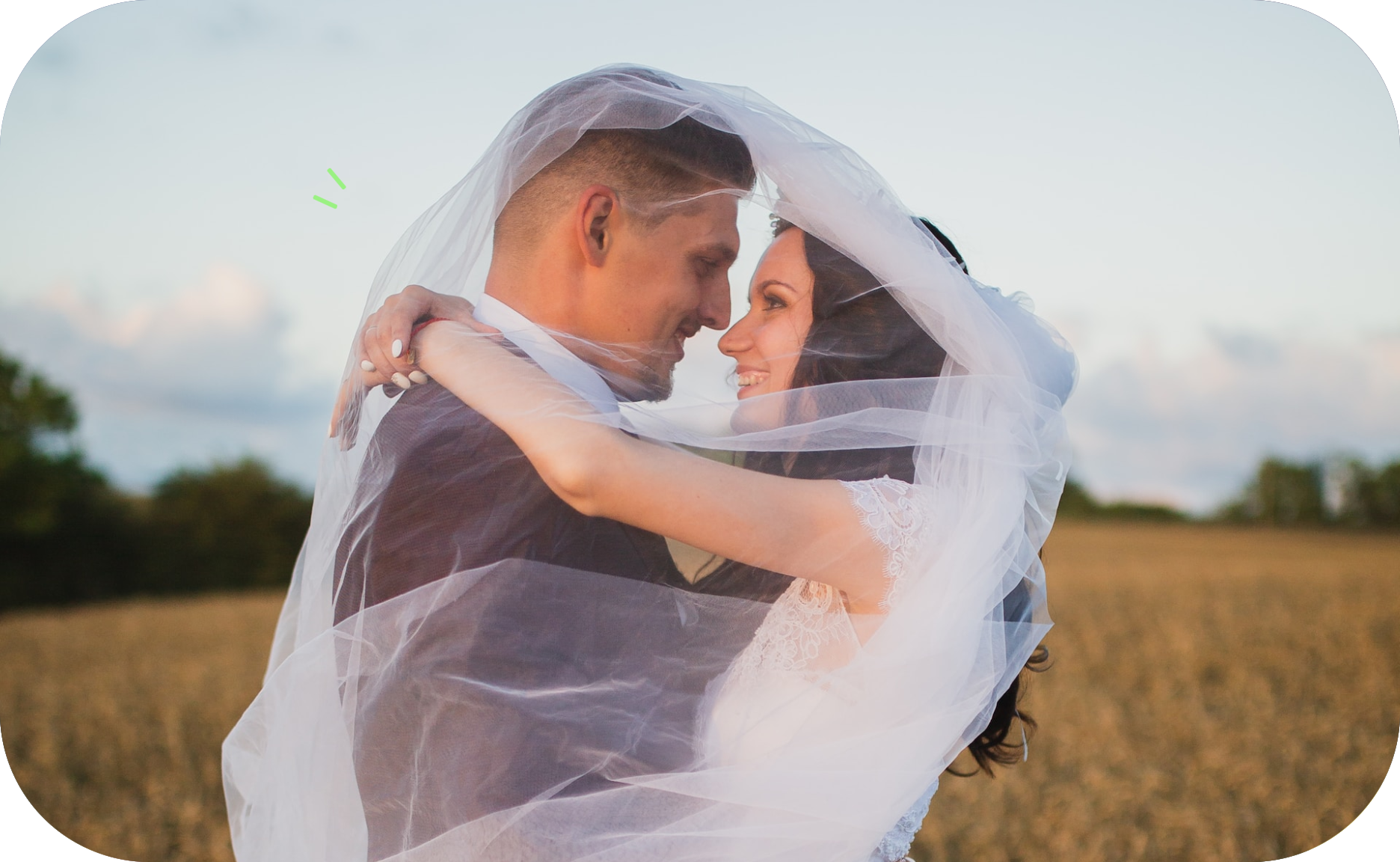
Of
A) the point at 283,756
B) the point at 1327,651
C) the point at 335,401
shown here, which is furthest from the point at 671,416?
the point at 1327,651

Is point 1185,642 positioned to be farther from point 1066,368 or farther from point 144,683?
point 144,683

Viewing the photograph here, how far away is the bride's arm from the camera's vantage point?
1892mm

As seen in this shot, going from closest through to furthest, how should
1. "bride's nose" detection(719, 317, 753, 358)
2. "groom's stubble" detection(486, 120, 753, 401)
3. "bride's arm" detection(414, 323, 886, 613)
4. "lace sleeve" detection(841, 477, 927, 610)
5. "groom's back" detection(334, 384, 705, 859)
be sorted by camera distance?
"bride's arm" detection(414, 323, 886, 613)
"groom's back" detection(334, 384, 705, 859)
"lace sleeve" detection(841, 477, 927, 610)
"groom's stubble" detection(486, 120, 753, 401)
"bride's nose" detection(719, 317, 753, 358)

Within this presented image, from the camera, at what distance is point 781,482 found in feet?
6.74

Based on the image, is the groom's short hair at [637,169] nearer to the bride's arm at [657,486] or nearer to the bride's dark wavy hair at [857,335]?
the bride's dark wavy hair at [857,335]

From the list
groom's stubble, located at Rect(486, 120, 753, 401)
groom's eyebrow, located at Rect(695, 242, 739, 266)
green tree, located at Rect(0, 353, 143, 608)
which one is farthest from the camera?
green tree, located at Rect(0, 353, 143, 608)

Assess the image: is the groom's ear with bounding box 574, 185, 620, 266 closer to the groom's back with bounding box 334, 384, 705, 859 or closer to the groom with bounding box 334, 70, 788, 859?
the groom with bounding box 334, 70, 788, 859

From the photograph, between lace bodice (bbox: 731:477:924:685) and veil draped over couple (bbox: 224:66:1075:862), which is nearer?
veil draped over couple (bbox: 224:66:1075:862)

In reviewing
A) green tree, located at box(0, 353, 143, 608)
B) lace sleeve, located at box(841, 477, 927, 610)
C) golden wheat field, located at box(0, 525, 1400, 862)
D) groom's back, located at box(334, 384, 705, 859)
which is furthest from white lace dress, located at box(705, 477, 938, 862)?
green tree, located at box(0, 353, 143, 608)

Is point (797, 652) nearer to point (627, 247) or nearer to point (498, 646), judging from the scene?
point (498, 646)

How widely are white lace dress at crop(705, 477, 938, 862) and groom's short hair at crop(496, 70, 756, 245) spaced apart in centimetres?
80

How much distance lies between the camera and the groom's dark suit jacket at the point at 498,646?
2016 millimetres

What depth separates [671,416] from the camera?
2.27 metres

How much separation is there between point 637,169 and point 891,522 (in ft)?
3.21
